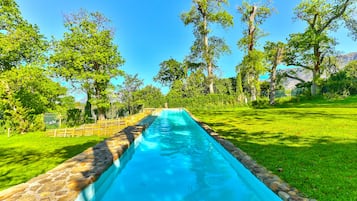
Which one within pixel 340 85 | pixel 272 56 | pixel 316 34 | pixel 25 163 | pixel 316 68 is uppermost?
pixel 316 34

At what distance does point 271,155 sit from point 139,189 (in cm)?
284

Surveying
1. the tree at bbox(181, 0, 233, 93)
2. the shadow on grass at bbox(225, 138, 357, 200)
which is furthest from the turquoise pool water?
the tree at bbox(181, 0, 233, 93)

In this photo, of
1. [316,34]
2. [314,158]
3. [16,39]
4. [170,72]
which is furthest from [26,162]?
[170,72]

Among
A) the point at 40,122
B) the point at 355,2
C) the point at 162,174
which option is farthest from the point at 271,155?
the point at 355,2

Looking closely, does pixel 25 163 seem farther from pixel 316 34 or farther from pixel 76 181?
pixel 316 34

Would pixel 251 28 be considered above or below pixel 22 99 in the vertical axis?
above

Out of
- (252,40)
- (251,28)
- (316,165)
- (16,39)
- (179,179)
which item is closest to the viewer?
(316,165)

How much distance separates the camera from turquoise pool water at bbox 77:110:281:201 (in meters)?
3.30

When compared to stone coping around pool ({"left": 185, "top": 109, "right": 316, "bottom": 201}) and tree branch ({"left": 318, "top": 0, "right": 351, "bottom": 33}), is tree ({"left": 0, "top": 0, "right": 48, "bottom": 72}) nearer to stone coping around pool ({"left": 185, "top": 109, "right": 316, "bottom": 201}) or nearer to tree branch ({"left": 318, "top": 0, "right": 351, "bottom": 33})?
stone coping around pool ({"left": 185, "top": 109, "right": 316, "bottom": 201})

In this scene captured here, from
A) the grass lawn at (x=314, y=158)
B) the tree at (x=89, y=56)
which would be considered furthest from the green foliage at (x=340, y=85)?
the tree at (x=89, y=56)

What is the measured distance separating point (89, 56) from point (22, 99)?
20.3 feet

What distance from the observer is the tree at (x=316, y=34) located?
1983 cm

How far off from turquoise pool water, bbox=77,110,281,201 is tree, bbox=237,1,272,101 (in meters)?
16.3

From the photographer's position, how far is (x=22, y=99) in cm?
1162
